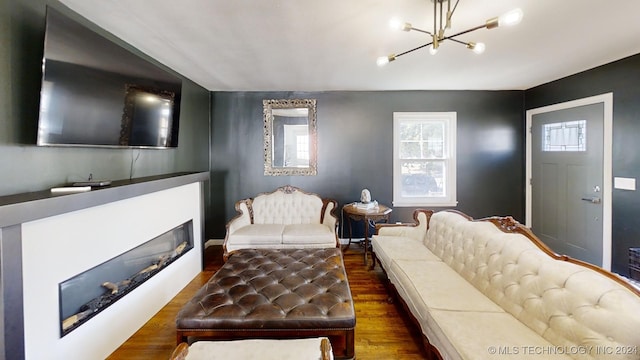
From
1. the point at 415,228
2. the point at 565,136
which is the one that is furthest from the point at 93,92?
the point at 565,136

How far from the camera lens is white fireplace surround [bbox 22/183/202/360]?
60.7 inches

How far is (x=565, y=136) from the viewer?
379cm

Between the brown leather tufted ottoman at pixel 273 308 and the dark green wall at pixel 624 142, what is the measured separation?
3310mm

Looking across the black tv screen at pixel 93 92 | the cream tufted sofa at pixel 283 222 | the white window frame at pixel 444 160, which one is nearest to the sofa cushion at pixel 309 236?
the cream tufted sofa at pixel 283 222

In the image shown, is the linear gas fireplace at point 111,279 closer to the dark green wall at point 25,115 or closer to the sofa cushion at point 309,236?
the dark green wall at point 25,115

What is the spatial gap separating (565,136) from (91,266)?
5397 mm

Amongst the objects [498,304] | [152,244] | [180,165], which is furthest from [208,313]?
[180,165]

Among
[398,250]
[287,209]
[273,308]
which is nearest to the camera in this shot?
[273,308]

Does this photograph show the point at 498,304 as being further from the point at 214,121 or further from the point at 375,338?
the point at 214,121

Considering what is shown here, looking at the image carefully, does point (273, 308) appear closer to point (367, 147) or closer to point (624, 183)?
point (367, 147)

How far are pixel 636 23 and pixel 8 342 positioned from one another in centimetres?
476

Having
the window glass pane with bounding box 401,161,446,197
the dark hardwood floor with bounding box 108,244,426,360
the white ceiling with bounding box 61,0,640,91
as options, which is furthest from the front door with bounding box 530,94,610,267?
the dark hardwood floor with bounding box 108,244,426,360

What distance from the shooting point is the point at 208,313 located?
183 centimetres

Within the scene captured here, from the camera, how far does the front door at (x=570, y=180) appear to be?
3.39 meters
